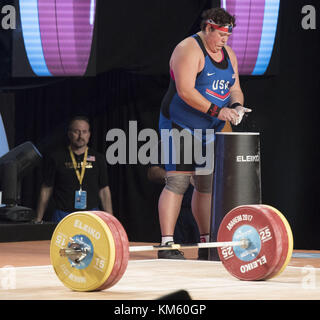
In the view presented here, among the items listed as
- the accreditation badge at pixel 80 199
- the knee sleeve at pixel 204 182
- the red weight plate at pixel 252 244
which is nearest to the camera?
the red weight plate at pixel 252 244

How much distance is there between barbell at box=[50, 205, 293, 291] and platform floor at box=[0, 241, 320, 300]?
57mm

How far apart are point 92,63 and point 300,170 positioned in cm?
181

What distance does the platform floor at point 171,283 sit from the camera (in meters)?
3.02

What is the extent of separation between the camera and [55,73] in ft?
20.3

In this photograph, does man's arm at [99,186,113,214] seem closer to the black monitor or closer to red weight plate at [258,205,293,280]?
the black monitor

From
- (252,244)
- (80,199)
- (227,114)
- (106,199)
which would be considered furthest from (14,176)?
(252,244)

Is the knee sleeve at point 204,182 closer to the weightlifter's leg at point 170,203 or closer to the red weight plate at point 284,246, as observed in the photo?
the weightlifter's leg at point 170,203

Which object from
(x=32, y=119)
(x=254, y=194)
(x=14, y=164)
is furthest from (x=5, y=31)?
(x=254, y=194)

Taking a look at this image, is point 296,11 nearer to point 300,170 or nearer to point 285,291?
point 300,170

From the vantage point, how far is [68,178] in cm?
663

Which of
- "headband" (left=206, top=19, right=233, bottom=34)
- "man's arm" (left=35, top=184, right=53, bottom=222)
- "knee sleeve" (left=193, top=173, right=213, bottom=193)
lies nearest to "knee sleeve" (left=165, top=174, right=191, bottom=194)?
"knee sleeve" (left=193, top=173, right=213, bottom=193)

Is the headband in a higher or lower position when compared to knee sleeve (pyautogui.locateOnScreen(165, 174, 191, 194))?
higher

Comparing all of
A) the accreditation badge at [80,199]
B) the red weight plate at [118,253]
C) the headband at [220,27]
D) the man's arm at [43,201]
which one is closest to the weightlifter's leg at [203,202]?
the headband at [220,27]

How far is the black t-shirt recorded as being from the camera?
659cm
